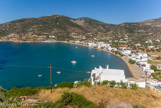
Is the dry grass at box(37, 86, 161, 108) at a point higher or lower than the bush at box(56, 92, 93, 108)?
lower

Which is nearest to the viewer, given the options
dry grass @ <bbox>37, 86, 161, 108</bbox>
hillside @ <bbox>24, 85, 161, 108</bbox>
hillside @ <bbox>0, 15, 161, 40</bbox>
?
hillside @ <bbox>24, 85, 161, 108</bbox>

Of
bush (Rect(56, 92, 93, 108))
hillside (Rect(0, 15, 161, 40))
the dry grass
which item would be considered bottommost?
the dry grass

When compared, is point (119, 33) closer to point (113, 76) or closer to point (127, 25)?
point (127, 25)

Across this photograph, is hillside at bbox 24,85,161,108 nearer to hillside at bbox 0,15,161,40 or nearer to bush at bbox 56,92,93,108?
bush at bbox 56,92,93,108

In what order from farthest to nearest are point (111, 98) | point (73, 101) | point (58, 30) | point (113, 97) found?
1. point (58, 30)
2. point (113, 97)
3. point (111, 98)
4. point (73, 101)

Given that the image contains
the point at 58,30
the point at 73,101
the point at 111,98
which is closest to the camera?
the point at 73,101

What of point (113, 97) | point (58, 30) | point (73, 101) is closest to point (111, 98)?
point (113, 97)

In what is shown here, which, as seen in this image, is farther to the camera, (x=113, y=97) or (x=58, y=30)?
(x=58, y=30)

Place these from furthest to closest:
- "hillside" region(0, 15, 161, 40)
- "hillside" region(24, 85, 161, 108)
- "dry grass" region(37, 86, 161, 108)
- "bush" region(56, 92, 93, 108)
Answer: "hillside" region(0, 15, 161, 40)
"dry grass" region(37, 86, 161, 108)
"hillside" region(24, 85, 161, 108)
"bush" region(56, 92, 93, 108)

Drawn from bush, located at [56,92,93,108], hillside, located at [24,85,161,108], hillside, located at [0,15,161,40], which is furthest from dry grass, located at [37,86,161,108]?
hillside, located at [0,15,161,40]

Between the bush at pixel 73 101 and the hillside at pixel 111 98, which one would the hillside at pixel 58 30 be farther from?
the bush at pixel 73 101

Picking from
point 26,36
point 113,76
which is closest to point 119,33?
point 26,36

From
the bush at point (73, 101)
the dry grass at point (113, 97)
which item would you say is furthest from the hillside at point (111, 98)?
the bush at point (73, 101)

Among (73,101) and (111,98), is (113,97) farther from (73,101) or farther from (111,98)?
(73,101)
